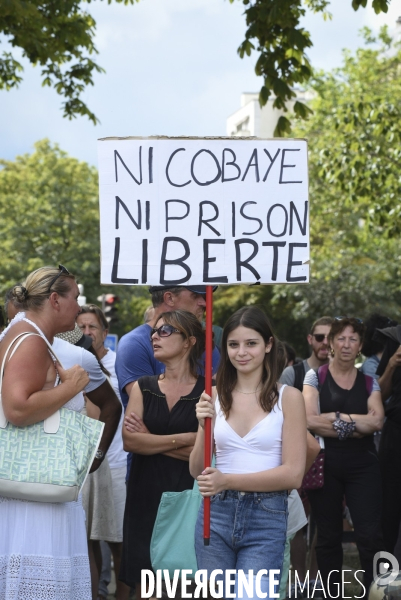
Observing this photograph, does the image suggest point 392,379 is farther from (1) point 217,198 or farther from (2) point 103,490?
(1) point 217,198

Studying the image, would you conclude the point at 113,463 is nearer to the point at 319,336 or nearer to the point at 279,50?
the point at 319,336

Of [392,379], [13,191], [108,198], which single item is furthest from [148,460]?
[13,191]

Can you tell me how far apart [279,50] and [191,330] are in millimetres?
4844

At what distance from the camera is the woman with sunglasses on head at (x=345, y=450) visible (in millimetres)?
6316

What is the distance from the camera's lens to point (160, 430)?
5.08 m

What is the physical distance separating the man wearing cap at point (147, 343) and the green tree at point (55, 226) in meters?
32.6

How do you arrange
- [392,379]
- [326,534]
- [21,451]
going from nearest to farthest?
1. [21,451]
2. [326,534]
3. [392,379]

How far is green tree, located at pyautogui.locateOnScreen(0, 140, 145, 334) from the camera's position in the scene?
39.4 m

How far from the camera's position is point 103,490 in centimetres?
671

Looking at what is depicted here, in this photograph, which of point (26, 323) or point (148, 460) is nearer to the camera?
point (26, 323)

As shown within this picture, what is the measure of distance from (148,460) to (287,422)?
1209mm

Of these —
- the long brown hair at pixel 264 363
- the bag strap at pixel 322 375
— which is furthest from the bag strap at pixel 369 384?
the long brown hair at pixel 264 363

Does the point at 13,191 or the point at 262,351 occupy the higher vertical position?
the point at 13,191

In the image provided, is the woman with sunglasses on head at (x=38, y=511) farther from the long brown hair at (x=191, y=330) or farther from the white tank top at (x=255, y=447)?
the long brown hair at (x=191, y=330)
